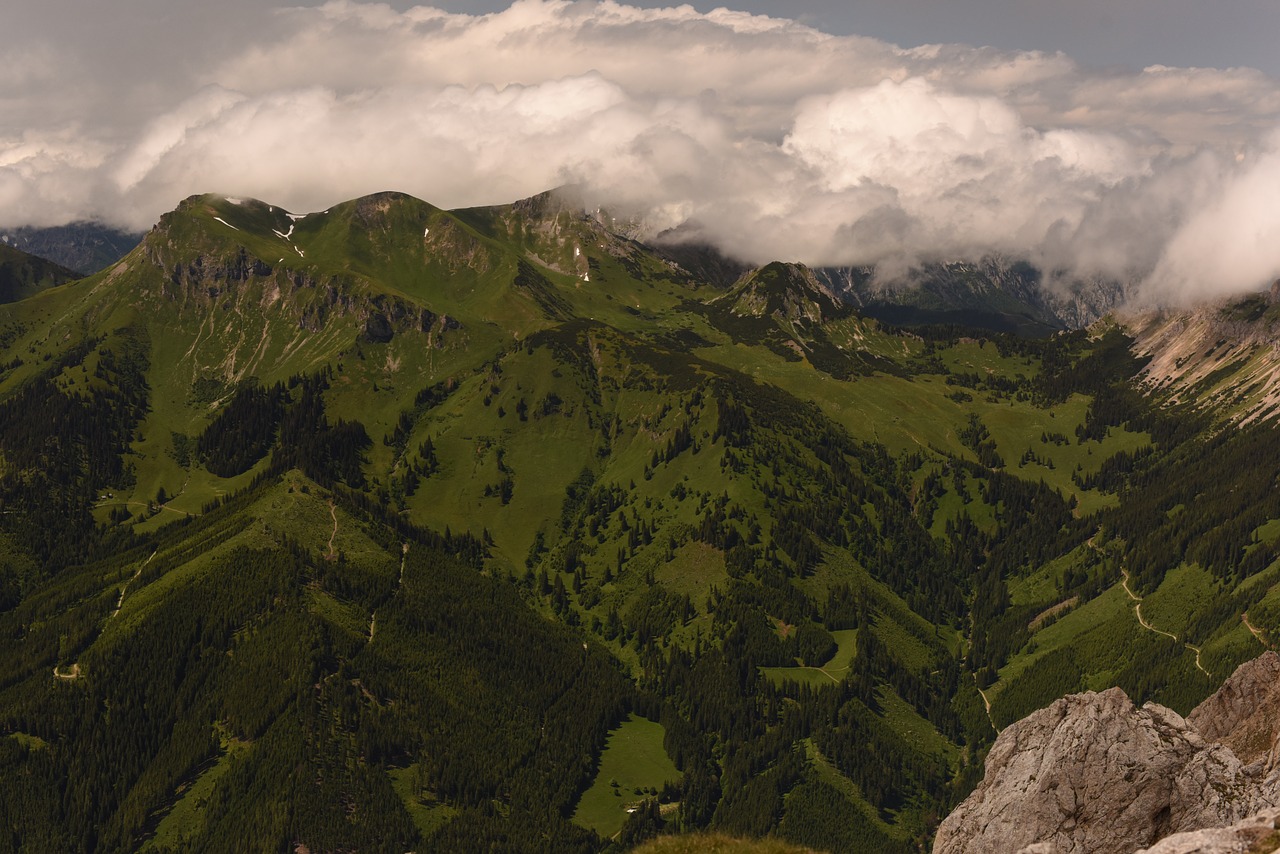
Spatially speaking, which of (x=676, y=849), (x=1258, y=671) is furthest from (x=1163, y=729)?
(x=676, y=849)

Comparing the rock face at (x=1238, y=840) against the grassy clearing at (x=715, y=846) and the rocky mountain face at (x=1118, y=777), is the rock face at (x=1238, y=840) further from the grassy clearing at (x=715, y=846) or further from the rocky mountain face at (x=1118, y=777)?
the grassy clearing at (x=715, y=846)

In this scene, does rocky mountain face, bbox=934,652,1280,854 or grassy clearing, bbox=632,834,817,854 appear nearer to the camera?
grassy clearing, bbox=632,834,817,854

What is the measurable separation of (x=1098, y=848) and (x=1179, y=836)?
83.1 ft

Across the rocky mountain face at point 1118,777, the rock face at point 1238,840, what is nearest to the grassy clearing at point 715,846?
the rocky mountain face at point 1118,777

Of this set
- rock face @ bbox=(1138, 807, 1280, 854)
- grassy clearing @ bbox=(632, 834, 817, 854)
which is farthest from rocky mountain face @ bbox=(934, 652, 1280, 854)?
rock face @ bbox=(1138, 807, 1280, 854)

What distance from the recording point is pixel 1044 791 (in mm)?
82812

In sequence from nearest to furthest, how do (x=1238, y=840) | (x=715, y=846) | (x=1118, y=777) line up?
(x=1238, y=840) → (x=715, y=846) → (x=1118, y=777)

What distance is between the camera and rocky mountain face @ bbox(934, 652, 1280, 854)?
7488 cm

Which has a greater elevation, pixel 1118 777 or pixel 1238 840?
pixel 1238 840

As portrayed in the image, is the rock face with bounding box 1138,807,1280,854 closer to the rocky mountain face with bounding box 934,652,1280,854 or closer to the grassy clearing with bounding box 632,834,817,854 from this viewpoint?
the rocky mountain face with bounding box 934,652,1280,854

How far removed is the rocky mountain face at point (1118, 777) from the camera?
246ft

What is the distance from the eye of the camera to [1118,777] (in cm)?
7975

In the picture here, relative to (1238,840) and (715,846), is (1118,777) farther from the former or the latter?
(715,846)

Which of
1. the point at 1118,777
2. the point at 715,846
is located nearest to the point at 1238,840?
the point at 1118,777
